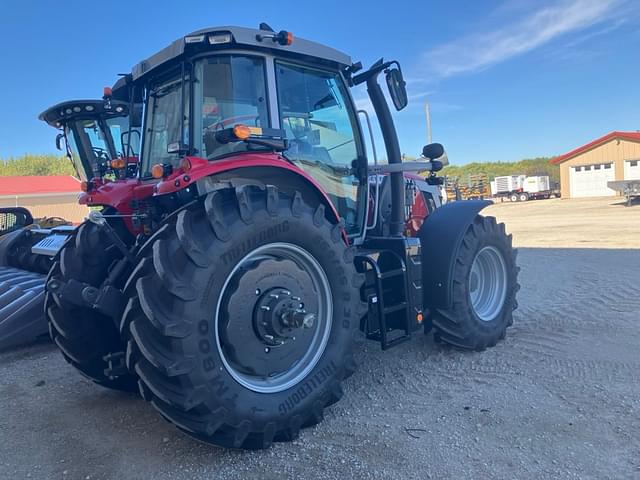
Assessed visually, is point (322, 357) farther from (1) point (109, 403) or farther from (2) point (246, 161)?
(1) point (109, 403)

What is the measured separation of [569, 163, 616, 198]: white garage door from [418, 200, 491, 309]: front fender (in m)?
33.0

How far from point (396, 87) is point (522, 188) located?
37673 mm

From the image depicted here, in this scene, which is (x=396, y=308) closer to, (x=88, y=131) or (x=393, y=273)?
(x=393, y=273)

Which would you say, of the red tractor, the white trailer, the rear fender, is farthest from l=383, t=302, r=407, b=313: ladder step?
the white trailer

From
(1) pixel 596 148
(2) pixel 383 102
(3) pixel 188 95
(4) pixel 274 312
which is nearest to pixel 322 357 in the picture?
(4) pixel 274 312

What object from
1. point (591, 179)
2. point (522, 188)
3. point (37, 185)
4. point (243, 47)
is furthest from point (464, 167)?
point (243, 47)

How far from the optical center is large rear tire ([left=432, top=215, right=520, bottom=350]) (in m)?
4.43

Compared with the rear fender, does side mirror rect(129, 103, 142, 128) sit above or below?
above

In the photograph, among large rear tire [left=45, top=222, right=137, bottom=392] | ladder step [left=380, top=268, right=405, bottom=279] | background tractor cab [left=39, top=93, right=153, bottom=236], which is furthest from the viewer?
background tractor cab [left=39, top=93, right=153, bottom=236]

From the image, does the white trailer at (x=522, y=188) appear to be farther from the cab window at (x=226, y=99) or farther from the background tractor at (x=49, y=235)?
the cab window at (x=226, y=99)

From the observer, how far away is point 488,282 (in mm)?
5117

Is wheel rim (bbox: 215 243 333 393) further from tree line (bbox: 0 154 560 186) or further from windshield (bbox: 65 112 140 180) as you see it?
tree line (bbox: 0 154 560 186)

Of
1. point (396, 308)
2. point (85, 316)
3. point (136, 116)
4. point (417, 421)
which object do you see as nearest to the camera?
point (417, 421)

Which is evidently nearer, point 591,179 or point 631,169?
point 631,169
